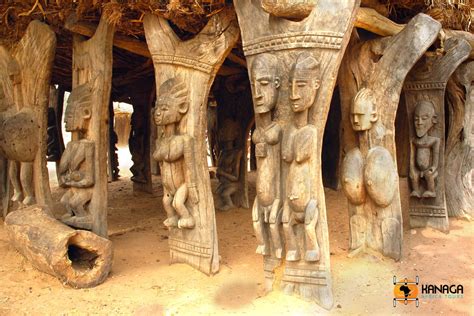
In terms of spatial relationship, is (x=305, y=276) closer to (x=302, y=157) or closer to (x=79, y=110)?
(x=302, y=157)

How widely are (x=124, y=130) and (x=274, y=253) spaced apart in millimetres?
18130

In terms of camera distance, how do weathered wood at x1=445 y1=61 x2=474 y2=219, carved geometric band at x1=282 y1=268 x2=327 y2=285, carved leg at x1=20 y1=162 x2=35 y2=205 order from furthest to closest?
1. weathered wood at x1=445 y1=61 x2=474 y2=219
2. carved leg at x1=20 y1=162 x2=35 y2=205
3. carved geometric band at x1=282 y1=268 x2=327 y2=285

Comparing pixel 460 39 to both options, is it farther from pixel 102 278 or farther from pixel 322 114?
pixel 102 278

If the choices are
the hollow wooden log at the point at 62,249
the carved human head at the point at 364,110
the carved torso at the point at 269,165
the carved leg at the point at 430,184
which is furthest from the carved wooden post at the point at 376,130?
the hollow wooden log at the point at 62,249

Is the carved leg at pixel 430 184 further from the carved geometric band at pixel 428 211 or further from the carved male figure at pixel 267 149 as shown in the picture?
the carved male figure at pixel 267 149

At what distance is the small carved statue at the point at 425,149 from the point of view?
555cm

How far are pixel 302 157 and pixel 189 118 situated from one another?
1365 millimetres

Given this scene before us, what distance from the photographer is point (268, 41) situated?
3672 mm

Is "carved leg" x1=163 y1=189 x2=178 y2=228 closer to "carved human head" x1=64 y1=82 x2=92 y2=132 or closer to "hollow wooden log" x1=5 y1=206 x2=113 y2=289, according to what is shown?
"hollow wooden log" x1=5 y1=206 x2=113 y2=289

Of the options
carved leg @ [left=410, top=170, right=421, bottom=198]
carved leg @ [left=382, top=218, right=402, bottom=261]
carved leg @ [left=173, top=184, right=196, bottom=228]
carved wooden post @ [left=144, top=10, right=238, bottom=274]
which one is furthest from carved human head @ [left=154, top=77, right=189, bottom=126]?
carved leg @ [left=410, top=170, right=421, bottom=198]

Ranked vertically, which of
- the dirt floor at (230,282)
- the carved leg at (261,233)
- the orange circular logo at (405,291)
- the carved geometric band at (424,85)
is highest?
the carved geometric band at (424,85)

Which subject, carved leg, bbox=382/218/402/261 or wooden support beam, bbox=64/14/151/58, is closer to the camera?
carved leg, bbox=382/218/402/261

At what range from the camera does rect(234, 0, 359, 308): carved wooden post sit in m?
3.53

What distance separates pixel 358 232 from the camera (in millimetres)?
4691
